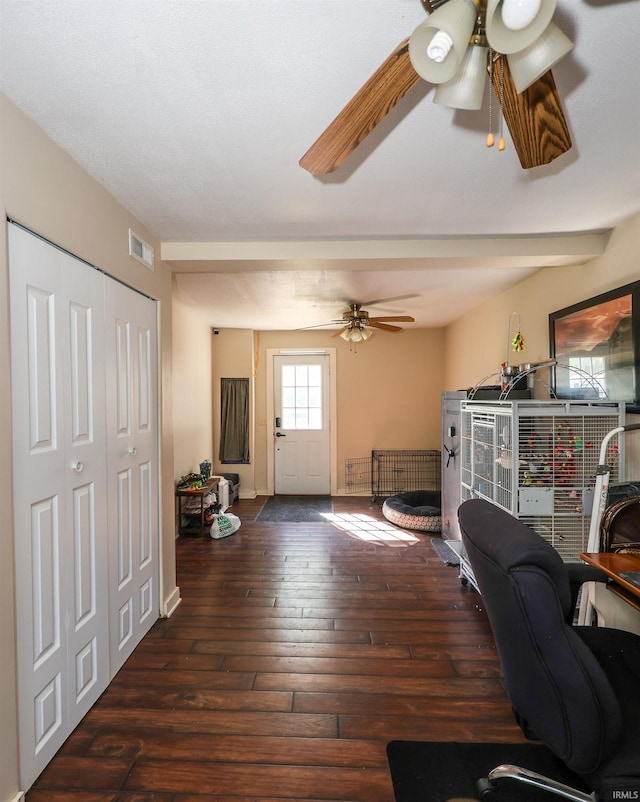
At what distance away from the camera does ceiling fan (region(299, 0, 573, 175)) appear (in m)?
0.86

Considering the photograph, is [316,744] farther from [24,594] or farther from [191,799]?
[24,594]

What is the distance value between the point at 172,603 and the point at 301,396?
387 cm

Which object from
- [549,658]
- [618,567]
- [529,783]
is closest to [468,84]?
[549,658]

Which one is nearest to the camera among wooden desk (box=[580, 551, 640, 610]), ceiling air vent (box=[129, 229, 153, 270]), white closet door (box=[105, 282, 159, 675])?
wooden desk (box=[580, 551, 640, 610])

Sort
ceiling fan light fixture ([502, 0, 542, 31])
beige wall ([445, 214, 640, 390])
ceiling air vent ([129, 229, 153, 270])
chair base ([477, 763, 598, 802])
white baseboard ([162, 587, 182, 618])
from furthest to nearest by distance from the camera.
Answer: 1. white baseboard ([162, 587, 182, 618])
2. beige wall ([445, 214, 640, 390])
3. ceiling air vent ([129, 229, 153, 270])
4. chair base ([477, 763, 598, 802])
5. ceiling fan light fixture ([502, 0, 542, 31])

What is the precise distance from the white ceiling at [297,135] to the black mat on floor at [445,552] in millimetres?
2496

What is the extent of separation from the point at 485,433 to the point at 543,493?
2.26 feet

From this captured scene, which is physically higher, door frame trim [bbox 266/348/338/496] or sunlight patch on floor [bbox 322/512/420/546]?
door frame trim [bbox 266/348/338/496]

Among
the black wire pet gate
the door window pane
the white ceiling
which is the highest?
the white ceiling

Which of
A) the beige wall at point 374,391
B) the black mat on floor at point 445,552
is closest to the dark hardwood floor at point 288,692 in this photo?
the black mat on floor at point 445,552

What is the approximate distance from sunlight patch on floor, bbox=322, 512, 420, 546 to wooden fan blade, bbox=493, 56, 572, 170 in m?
3.63

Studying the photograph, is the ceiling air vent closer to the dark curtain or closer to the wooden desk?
the wooden desk

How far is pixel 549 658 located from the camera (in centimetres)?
111

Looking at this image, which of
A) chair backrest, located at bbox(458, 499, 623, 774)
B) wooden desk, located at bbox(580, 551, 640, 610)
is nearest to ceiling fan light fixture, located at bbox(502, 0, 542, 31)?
chair backrest, located at bbox(458, 499, 623, 774)
